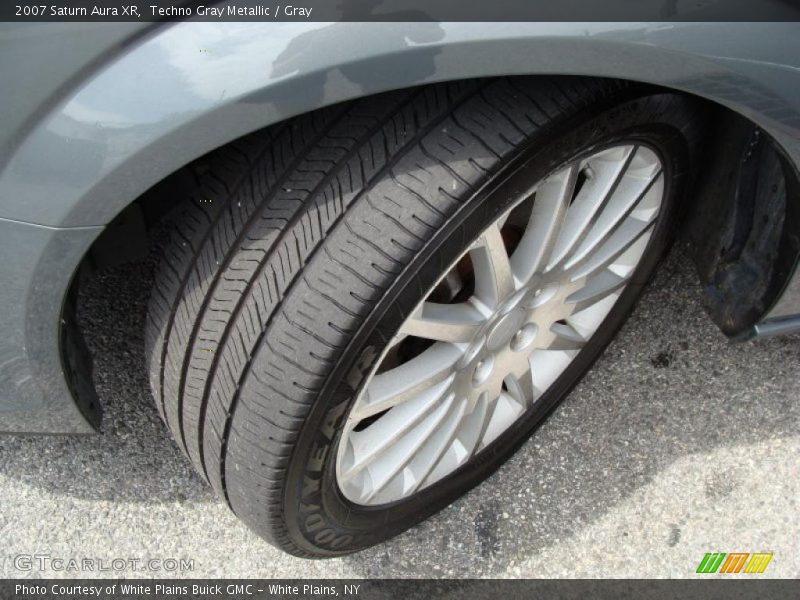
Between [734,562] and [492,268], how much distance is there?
0.95 m

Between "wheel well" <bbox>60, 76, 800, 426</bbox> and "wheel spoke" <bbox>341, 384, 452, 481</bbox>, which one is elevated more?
"wheel well" <bbox>60, 76, 800, 426</bbox>

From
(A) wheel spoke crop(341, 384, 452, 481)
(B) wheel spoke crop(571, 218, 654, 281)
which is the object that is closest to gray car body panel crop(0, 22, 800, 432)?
(B) wheel spoke crop(571, 218, 654, 281)

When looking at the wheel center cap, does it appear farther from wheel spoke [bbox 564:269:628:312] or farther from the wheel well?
the wheel well

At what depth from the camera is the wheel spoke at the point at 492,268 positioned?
133 centimetres

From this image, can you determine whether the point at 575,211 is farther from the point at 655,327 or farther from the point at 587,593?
the point at 587,593

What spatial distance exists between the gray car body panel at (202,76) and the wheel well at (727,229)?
7.4 inches

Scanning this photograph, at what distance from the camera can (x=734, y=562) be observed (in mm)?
1781

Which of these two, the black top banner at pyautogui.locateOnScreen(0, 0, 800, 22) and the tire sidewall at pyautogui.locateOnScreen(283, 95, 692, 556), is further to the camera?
the tire sidewall at pyautogui.locateOnScreen(283, 95, 692, 556)

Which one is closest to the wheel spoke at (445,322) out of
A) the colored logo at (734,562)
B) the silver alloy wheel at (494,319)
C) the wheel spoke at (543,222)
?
the silver alloy wheel at (494,319)

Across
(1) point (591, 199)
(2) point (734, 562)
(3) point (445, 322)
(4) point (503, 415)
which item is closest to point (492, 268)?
(3) point (445, 322)

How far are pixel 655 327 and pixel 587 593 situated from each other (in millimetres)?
708

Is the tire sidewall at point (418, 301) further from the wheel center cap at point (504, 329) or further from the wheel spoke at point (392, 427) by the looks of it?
the wheel center cap at point (504, 329)

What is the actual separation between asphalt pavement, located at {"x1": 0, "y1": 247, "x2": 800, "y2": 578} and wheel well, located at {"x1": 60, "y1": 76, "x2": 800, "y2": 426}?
0.26 m

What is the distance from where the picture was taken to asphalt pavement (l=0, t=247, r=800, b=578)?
1.78 m
